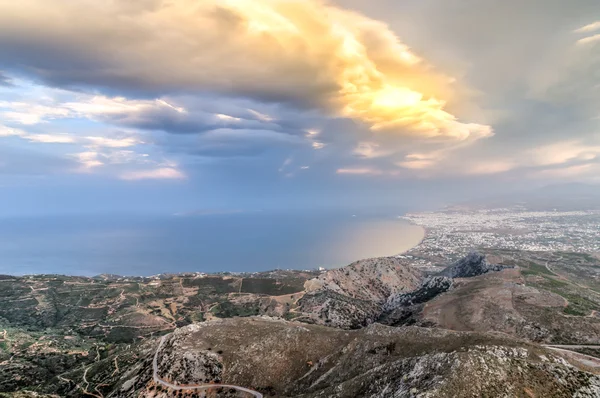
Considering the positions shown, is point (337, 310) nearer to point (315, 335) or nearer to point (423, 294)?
point (423, 294)

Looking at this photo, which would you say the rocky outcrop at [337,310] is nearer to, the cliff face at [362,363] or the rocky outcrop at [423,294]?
the rocky outcrop at [423,294]

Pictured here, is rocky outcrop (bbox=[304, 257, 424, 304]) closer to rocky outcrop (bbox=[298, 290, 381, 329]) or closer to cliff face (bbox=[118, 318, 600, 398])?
rocky outcrop (bbox=[298, 290, 381, 329])

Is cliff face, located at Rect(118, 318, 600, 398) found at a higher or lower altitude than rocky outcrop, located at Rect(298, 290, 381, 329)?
higher

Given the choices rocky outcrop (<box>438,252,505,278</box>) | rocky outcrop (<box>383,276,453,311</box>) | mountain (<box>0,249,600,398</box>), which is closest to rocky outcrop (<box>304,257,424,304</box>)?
mountain (<box>0,249,600,398</box>)

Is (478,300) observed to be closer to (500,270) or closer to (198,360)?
(500,270)

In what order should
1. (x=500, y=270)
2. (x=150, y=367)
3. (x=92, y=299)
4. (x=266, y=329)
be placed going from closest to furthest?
1. (x=150, y=367)
2. (x=266, y=329)
3. (x=500, y=270)
4. (x=92, y=299)

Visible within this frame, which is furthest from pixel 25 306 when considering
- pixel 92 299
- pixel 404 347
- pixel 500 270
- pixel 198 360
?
pixel 500 270
